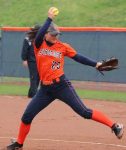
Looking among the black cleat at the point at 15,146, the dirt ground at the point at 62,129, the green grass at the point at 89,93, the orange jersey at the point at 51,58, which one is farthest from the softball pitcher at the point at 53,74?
the green grass at the point at 89,93

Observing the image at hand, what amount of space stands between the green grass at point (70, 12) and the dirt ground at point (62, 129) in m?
11.1

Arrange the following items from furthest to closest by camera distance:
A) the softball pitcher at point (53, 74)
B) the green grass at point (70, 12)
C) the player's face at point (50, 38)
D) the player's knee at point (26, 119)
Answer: the green grass at point (70, 12)
the player's knee at point (26, 119)
the softball pitcher at point (53, 74)
the player's face at point (50, 38)

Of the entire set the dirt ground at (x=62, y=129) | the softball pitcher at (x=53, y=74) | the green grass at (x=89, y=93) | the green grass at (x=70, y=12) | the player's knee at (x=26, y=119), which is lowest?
the green grass at (x=70, y=12)

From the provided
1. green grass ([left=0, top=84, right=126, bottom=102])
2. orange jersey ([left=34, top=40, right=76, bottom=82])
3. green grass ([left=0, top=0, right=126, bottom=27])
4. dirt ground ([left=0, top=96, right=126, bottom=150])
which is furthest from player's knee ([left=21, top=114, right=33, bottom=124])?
green grass ([left=0, top=0, right=126, bottom=27])

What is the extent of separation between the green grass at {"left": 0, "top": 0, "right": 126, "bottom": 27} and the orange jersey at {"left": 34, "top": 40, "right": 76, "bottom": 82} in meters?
16.5

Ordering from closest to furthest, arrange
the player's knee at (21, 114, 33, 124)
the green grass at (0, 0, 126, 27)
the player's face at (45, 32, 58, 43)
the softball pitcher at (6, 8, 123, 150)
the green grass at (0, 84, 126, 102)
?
the player's face at (45, 32, 58, 43), the softball pitcher at (6, 8, 123, 150), the player's knee at (21, 114, 33, 124), the green grass at (0, 84, 126, 102), the green grass at (0, 0, 126, 27)

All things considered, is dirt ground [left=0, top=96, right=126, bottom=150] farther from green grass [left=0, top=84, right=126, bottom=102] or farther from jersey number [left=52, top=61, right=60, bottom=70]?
jersey number [left=52, top=61, right=60, bottom=70]

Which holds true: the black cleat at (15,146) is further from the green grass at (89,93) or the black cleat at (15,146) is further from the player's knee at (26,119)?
the green grass at (89,93)

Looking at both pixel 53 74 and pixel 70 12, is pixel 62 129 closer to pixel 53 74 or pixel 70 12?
pixel 53 74

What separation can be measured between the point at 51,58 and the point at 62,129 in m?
2.81

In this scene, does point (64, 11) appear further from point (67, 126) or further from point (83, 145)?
point (83, 145)

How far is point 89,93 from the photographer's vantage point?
17.5 metres

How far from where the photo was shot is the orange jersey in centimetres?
854

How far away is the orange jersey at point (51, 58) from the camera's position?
336 inches
